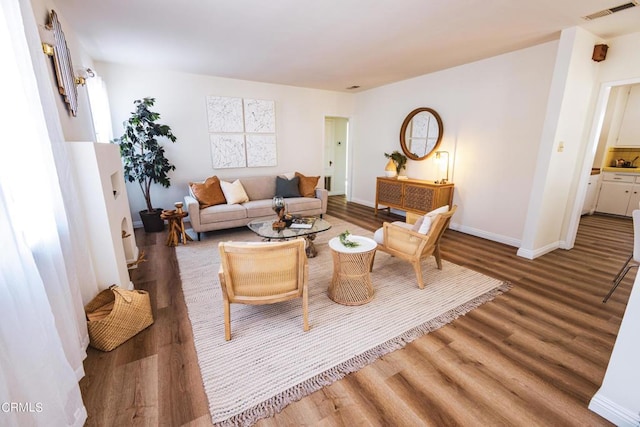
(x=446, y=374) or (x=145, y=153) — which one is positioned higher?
(x=145, y=153)

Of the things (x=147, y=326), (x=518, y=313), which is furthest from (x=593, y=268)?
(x=147, y=326)

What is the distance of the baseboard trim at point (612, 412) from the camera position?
136 centimetres

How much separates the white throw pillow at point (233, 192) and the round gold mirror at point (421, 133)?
317cm

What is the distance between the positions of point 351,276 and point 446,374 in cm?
100

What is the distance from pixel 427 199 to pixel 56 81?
15.2 feet

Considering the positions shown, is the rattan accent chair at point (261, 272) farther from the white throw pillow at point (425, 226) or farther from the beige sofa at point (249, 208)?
the beige sofa at point (249, 208)

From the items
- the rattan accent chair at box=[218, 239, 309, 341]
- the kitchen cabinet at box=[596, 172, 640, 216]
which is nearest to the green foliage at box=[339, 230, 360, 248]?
the rattan accent chair at box=[218, 239, 309, 341]

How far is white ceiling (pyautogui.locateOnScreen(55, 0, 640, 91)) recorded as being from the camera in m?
2.36

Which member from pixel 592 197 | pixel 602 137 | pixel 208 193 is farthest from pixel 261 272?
pixel 602 137

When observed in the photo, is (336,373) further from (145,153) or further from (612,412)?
(145,153)

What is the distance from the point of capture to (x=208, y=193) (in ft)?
14.0

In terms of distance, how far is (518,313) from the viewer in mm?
2344

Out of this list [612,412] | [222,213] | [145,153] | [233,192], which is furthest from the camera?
[233,192]

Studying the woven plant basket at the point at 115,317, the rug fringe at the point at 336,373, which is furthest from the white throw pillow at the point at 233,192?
the rug fringe at the point at 336,373
